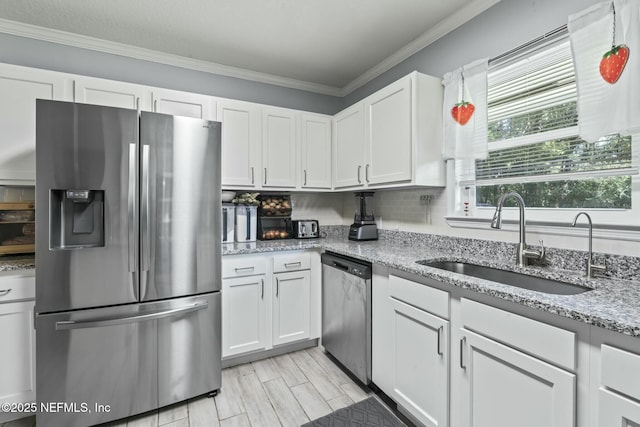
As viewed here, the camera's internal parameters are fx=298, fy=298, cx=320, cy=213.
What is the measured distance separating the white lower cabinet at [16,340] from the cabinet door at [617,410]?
2.67 m

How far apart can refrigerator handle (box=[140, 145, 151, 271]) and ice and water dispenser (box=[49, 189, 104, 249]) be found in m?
0.21

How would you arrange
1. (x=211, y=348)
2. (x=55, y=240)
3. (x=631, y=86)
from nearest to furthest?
(x=631, y=86) < (x=55, y=240) < (x=211, y=348)

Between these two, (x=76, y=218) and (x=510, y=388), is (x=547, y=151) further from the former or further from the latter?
(x=76, y=218)

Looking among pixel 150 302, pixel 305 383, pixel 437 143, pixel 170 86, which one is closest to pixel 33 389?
pixel 150 302

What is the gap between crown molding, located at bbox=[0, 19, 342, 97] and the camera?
2234 mm

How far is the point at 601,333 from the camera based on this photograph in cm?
92

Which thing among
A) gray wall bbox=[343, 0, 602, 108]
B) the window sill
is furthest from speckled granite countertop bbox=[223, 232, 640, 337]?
gray wall bbox=[343, 0, 602, 108]

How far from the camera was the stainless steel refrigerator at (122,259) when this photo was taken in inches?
62.7

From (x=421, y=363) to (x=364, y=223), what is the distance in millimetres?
1383

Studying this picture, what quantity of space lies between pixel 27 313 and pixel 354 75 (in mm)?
3195

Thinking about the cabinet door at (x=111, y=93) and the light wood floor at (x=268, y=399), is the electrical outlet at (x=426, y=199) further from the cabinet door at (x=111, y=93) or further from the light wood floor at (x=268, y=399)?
the cabinet door at (x=111, y=93)

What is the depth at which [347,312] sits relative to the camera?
2.21m

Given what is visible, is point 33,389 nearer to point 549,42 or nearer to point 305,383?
point 305,383

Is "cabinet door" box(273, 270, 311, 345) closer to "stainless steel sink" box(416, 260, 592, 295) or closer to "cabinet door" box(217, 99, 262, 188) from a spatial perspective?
"cabinet door" box(217, 99, 262, 188)
